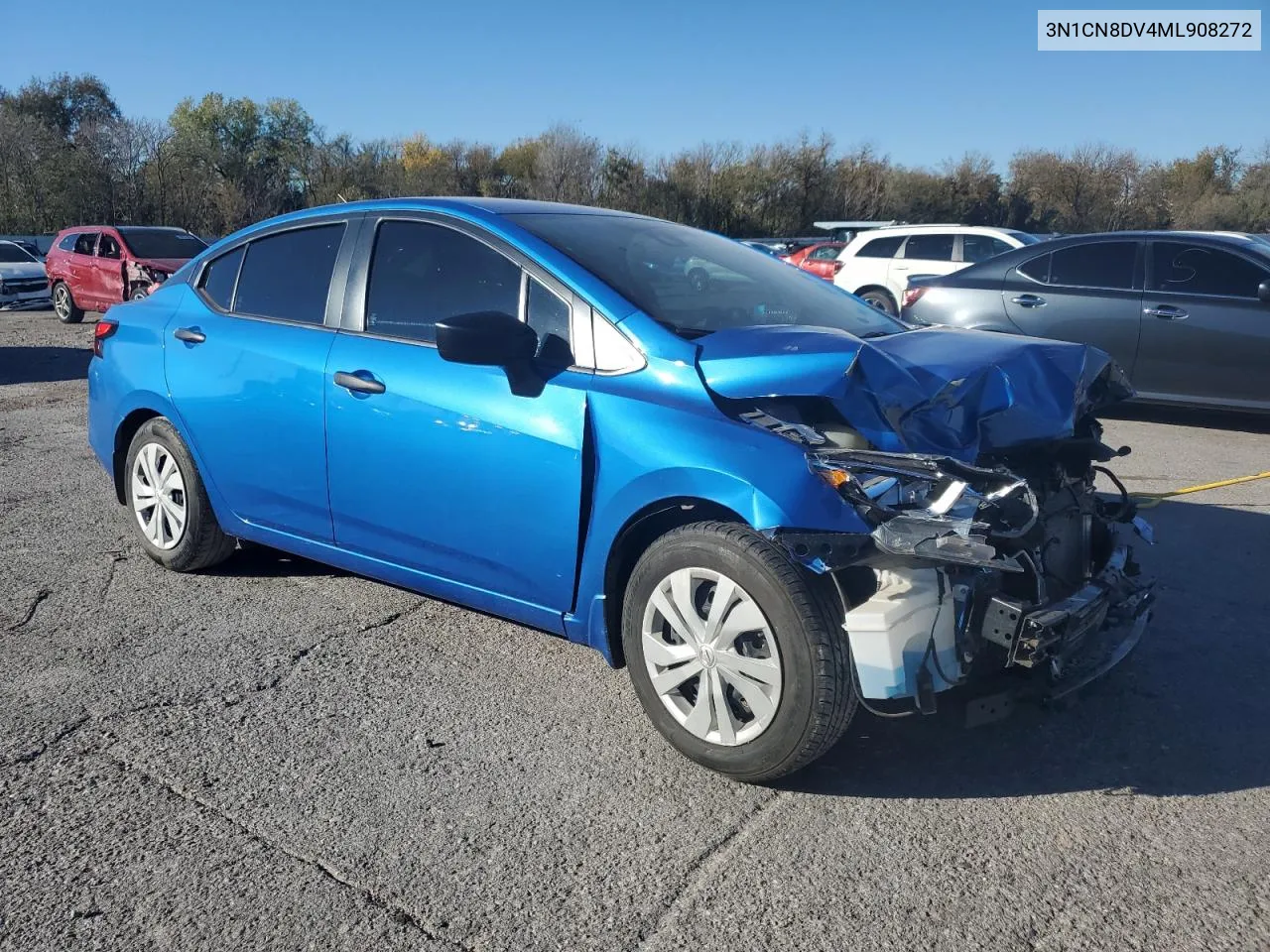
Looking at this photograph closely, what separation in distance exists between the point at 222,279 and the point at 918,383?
127 inches

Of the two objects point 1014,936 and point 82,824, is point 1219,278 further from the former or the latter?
point 82,824

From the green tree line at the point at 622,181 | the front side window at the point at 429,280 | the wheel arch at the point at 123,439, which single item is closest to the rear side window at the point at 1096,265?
the front side window at the point at 429,280

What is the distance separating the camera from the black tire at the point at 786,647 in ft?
9.33

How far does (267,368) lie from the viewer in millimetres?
4273

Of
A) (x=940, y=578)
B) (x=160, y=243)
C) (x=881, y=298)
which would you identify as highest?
(x=160, y=243)

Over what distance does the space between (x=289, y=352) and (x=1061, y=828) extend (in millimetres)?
3218

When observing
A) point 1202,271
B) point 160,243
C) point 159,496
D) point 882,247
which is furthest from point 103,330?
point 160,243

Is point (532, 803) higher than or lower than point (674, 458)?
lower

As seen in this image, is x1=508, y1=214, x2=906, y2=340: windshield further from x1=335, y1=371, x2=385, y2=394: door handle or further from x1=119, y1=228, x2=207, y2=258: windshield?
x1=119, y1=228, x2=207, y2=258: windshield

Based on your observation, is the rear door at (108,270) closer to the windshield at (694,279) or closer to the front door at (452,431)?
the front door at (452,431)

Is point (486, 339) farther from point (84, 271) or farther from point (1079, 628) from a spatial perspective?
point (84, 271)

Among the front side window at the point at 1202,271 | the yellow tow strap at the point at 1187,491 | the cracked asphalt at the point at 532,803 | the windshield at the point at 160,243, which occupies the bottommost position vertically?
the cracked asphalt at the point at 532,803

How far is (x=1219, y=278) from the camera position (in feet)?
26.5

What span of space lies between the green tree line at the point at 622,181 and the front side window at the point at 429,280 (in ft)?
124
